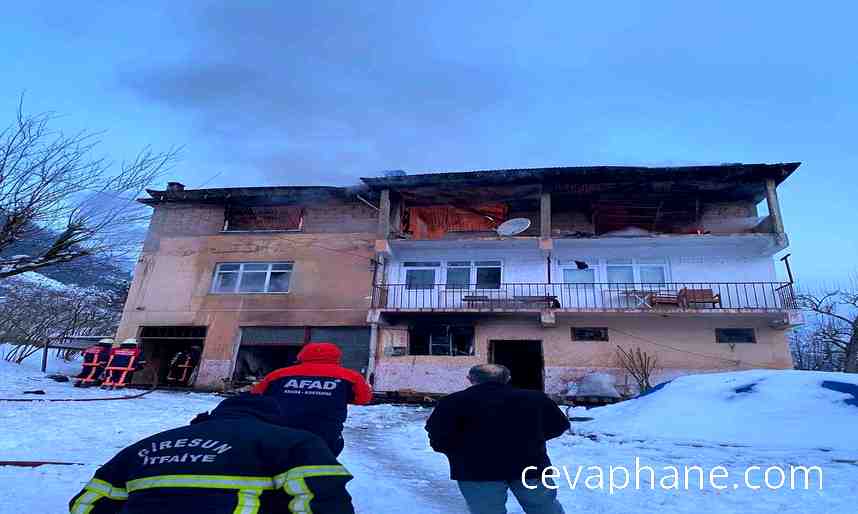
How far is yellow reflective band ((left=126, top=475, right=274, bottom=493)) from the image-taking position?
1.59 metres

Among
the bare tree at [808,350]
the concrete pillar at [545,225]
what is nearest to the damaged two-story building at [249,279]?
the concrete pillar at [545,225]

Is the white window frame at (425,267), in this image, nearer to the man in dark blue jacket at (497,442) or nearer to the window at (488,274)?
the window at (488,274)

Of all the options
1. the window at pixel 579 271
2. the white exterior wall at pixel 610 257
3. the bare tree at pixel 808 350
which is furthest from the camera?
the bare tree at pixel 808 350

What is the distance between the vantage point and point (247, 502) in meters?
1.60

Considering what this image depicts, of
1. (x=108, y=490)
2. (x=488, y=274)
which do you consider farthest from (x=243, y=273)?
(x=108, y=490)

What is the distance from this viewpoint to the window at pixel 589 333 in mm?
14388

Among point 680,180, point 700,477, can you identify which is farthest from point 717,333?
point 700,477

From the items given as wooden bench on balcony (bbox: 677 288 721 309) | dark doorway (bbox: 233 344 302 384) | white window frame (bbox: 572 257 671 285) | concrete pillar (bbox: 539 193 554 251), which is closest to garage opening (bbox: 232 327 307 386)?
dark doorway (bbox: 233 344 302 384)

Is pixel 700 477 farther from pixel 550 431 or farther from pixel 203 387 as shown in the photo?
pixel 203 387

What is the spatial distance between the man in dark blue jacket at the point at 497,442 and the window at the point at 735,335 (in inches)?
529

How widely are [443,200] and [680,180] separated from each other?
8.15m

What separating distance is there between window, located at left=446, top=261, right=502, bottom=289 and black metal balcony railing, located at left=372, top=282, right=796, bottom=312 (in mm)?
189

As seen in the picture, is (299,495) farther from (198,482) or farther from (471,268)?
(471,268)

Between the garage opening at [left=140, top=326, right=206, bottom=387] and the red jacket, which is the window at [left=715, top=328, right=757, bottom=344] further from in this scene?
the garage opening at [left=140, top=326, right=206, bottom=387]
